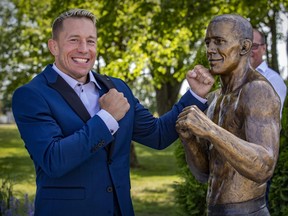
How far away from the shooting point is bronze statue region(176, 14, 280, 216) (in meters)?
2.34

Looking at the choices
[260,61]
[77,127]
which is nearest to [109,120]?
[77,127]

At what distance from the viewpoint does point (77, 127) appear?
9.41 ft

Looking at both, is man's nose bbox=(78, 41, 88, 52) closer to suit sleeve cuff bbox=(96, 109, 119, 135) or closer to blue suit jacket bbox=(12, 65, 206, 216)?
blue suit jacket bbox=(12, 65, 206, 216)

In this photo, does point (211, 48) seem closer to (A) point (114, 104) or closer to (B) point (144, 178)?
(A) point (114, 104)

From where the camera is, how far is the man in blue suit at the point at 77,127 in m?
2.67

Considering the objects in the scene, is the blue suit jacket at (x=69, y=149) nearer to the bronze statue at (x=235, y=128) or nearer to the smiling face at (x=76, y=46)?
the smiling face at (x=76, y=46)

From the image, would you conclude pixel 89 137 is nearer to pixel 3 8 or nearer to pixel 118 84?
pixel 118 84

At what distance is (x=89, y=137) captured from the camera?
2.65 meters

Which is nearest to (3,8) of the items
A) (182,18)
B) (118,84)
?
(182,18)

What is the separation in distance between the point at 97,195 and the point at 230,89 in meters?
0.99

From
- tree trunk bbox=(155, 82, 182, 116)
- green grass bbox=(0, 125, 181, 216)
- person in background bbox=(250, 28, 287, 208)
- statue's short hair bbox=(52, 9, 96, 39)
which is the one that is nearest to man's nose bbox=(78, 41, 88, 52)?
statue's short hair bbox=(52, 9, 96, 39)

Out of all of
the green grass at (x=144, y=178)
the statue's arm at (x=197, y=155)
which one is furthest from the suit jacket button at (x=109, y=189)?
the green grass at (x=144, y=178)

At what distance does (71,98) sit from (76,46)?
308 millimetres

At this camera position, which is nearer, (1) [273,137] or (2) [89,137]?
(1) [273,137]
